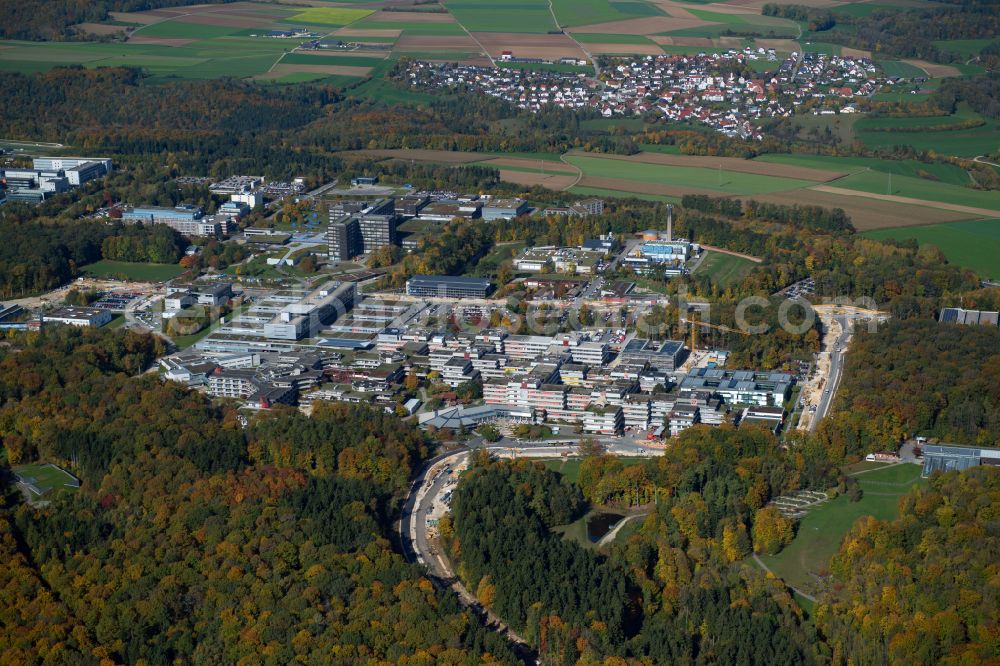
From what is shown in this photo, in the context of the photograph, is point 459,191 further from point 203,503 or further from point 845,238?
point 203,503

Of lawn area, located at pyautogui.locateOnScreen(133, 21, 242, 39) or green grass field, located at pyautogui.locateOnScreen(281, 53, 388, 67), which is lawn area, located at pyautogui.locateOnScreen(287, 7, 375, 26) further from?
green grass field, located at pyautogui.locateOnScreen(281, 53, 388, 67)

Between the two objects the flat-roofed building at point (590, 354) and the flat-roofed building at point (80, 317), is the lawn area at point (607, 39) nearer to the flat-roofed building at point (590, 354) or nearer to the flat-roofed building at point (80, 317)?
the flat-roofed building at point (80, 317)

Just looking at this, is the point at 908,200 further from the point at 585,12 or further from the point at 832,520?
the point at 585,12

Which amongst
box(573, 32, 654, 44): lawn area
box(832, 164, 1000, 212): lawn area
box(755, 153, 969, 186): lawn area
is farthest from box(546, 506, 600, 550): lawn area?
box(573, 32, 654, 44): lawn area

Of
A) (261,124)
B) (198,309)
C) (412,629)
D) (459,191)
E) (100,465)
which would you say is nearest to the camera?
(412,629)

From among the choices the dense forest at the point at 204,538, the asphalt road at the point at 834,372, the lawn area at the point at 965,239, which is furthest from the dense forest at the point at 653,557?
the lawn area at the point at 965,239

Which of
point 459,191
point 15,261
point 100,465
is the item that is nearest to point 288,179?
point 459,191

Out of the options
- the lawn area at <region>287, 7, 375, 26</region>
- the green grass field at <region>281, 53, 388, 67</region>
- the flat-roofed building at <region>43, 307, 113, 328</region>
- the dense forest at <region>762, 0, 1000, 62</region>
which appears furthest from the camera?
the lawn area at <region>287, 7, 375, 26</region>
